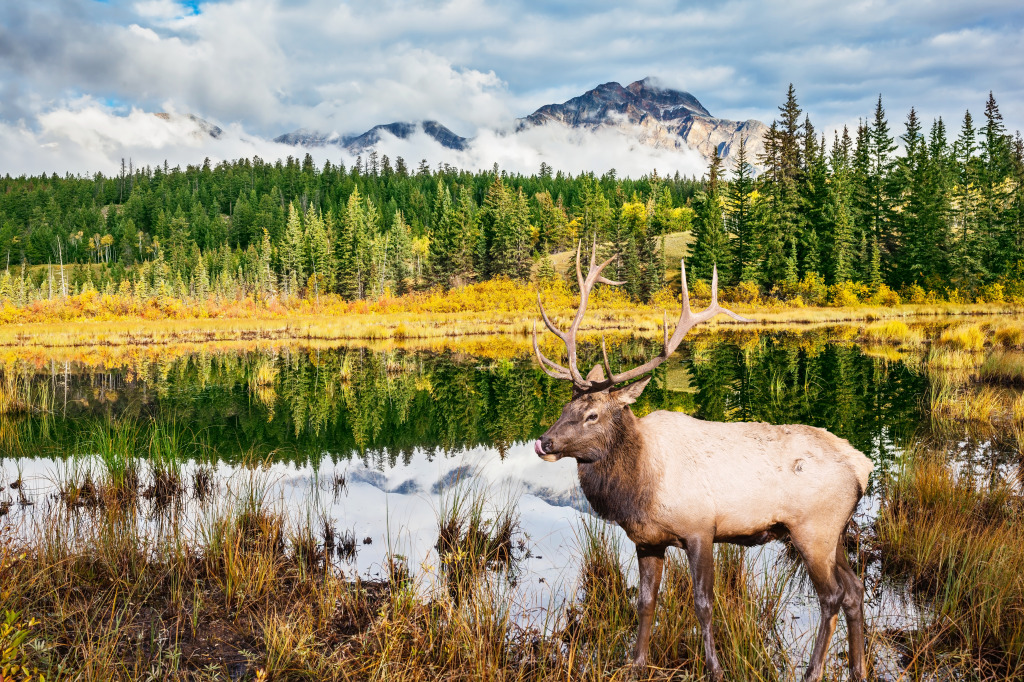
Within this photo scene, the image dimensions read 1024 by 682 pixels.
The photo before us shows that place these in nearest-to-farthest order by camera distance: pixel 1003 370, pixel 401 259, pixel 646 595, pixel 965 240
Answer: pixel 646 595 → pixel 1003 370 → pixel 965 240 → pixel 401 259

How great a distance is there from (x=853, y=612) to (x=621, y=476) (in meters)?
1.56

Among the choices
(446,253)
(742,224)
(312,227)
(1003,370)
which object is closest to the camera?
(1003,370)

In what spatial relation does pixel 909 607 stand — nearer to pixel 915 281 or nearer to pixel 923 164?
pixel 915 281

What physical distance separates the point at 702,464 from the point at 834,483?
0.72 metres

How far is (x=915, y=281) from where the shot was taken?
154 ft

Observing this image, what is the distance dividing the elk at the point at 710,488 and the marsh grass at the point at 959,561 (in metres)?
0.66

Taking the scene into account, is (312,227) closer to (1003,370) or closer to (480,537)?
(1003,370)

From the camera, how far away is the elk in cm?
332

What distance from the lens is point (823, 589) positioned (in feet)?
11.2

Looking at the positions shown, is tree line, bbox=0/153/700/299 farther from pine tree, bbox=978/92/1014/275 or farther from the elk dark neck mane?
the elk dark neck mane

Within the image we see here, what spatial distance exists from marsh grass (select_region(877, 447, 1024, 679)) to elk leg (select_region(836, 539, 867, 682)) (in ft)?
0.95

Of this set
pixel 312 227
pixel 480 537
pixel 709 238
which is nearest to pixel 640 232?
pixel 709 238

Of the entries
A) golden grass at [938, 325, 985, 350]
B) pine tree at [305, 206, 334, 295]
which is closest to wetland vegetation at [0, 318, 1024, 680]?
golden grass at [938, 325, 985, 350]

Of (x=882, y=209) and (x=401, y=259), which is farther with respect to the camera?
(x=401, y=259)
